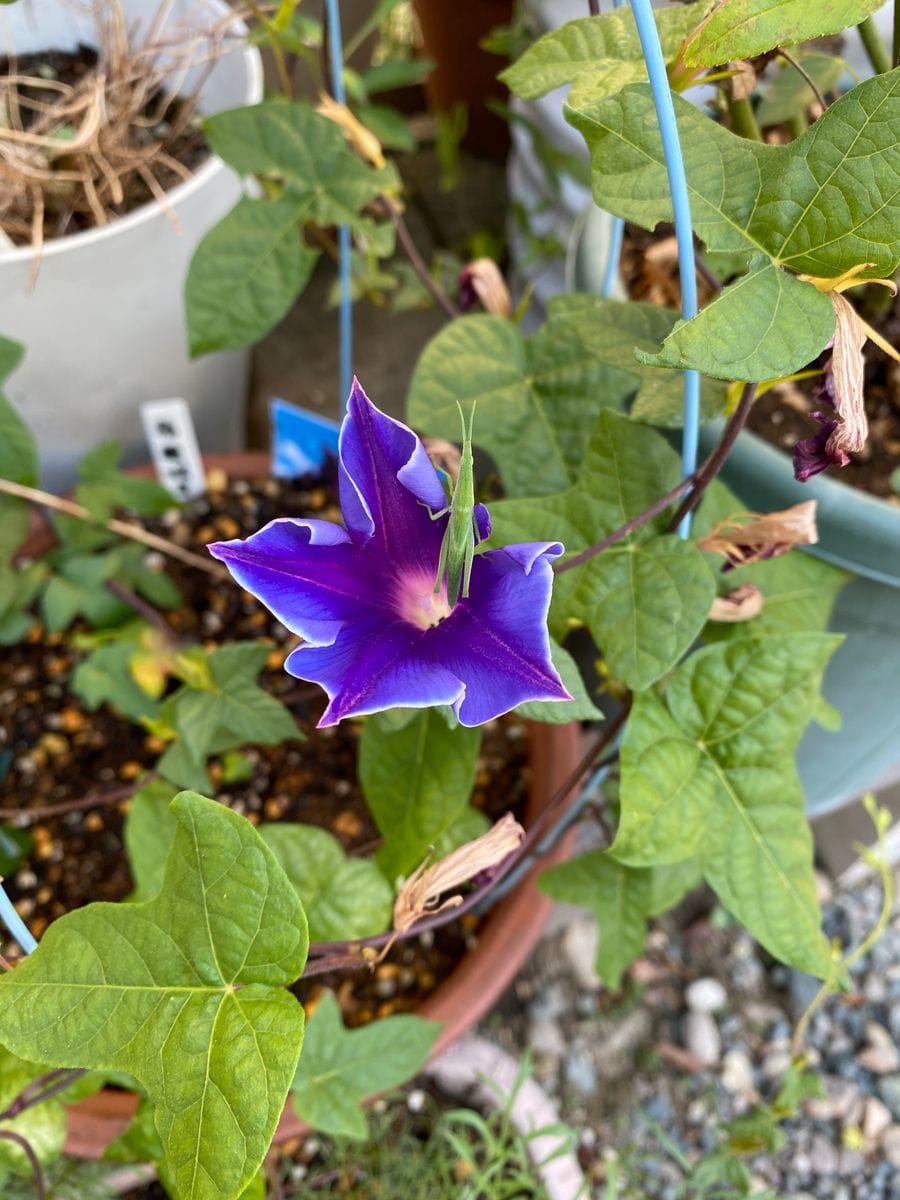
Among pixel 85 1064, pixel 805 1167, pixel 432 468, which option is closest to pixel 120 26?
pixel 432 468

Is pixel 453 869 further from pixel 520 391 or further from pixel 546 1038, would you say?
pixel 546 1038

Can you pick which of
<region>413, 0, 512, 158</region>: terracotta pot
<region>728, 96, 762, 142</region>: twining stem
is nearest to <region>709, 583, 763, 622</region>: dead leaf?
<region>728, 96, 762, 142</region>: twining stem

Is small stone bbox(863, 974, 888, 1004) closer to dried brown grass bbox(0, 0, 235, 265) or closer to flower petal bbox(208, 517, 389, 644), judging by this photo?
flower petal bbox(208, 517, 389, 644)

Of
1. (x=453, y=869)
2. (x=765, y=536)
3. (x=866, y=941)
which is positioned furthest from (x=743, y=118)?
(x=866, y=941)

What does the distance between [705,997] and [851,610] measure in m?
0.55

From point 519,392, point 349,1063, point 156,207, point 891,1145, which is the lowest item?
point 891,1145

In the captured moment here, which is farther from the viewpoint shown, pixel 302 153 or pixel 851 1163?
pixel 851 1163

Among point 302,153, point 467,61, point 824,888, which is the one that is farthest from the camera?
point 467,61

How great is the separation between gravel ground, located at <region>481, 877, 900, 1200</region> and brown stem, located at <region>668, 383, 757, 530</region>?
757 mm

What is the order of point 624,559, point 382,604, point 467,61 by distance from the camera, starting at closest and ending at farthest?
1. point 382,604
2. point 624,559
3. point 467,61

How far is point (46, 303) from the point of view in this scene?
3.37ft

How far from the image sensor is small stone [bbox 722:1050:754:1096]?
3.81 ft

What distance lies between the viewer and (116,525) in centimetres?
103

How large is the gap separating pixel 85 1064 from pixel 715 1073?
88 centimetres
